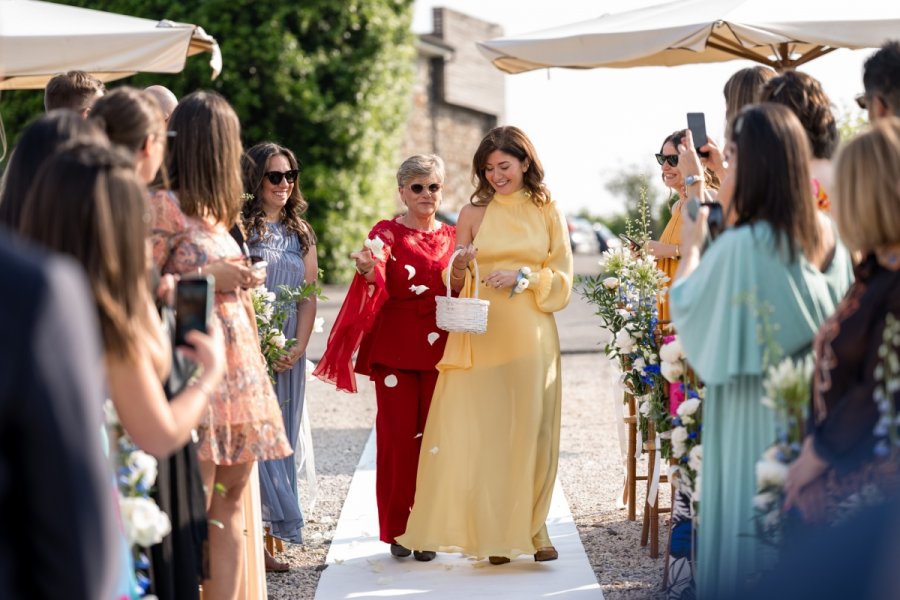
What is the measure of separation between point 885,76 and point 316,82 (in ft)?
70.6

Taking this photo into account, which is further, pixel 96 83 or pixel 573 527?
pixel 573 527

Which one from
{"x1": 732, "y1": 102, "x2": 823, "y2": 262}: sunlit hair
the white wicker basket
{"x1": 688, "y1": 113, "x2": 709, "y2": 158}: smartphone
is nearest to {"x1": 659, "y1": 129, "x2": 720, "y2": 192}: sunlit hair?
{"x1": 688, "y1": 113, "x2": 709, "y2": 158}: smartphone

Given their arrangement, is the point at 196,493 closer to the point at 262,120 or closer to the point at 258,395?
the point at 258,395

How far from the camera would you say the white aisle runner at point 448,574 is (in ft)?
18.6

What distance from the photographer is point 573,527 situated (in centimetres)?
691

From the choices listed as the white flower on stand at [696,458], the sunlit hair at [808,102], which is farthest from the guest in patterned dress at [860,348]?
the white flower on stand at [696,458]

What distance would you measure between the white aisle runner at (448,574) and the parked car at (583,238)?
142 ft

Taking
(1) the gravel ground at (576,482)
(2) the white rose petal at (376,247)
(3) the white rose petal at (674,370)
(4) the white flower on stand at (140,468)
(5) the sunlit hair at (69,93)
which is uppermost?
(5) the sunlit hair at (69,93)

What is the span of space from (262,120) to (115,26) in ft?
59.7

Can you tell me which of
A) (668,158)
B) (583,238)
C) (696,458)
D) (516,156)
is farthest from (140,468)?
(583,238)

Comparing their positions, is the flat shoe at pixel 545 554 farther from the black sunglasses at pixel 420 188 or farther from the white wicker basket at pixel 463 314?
the black sunglasses at pixel 420 188

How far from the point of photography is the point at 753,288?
11.5 feet

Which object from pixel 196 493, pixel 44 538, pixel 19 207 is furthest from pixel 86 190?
pixel 196 493

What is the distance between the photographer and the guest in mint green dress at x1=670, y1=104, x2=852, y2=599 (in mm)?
3553
